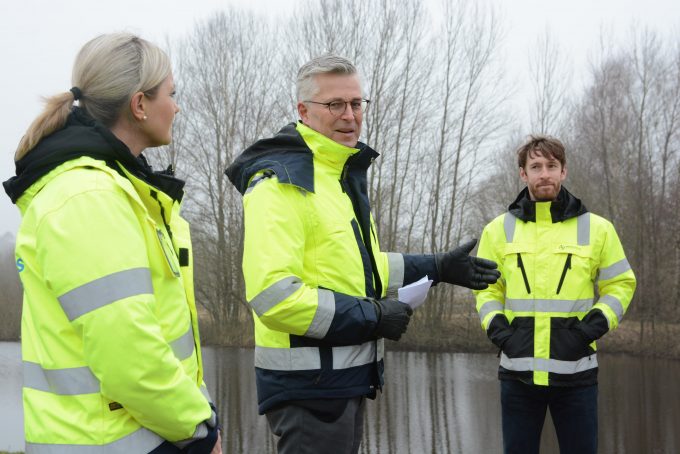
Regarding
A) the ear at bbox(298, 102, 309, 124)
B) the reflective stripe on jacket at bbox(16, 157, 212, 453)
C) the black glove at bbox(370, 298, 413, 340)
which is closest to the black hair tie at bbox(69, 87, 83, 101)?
the reflective stripe on jacket at bbox(16, 157, 212, 453)

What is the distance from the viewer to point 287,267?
2.76 metres

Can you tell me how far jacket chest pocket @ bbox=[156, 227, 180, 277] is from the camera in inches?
83.0

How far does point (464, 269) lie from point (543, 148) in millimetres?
1338

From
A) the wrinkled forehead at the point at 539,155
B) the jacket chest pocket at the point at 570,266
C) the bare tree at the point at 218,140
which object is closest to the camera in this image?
the jacket chest pocket at the point at 570,266

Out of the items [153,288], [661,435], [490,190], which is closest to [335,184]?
[153,288]

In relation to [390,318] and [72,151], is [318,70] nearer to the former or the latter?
[390,318]

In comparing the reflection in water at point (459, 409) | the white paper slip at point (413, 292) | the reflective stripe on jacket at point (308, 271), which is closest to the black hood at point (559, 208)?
the white paper slip at point (413, 292)

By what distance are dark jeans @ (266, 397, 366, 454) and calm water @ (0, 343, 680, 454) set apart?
4620 mm

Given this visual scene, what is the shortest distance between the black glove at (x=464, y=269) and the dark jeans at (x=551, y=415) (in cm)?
106

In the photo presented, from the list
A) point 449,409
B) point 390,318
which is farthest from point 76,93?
point 449,409

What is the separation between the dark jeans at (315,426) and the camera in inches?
110

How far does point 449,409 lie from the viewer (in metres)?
9.68

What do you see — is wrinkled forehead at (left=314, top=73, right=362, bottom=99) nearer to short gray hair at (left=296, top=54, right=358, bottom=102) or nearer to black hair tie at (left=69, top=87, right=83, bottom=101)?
short gray hair at (left=296, top=54, right=358, bottom=102)

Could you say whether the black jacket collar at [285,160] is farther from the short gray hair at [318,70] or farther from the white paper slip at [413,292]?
the white paper slip at [413,292]
